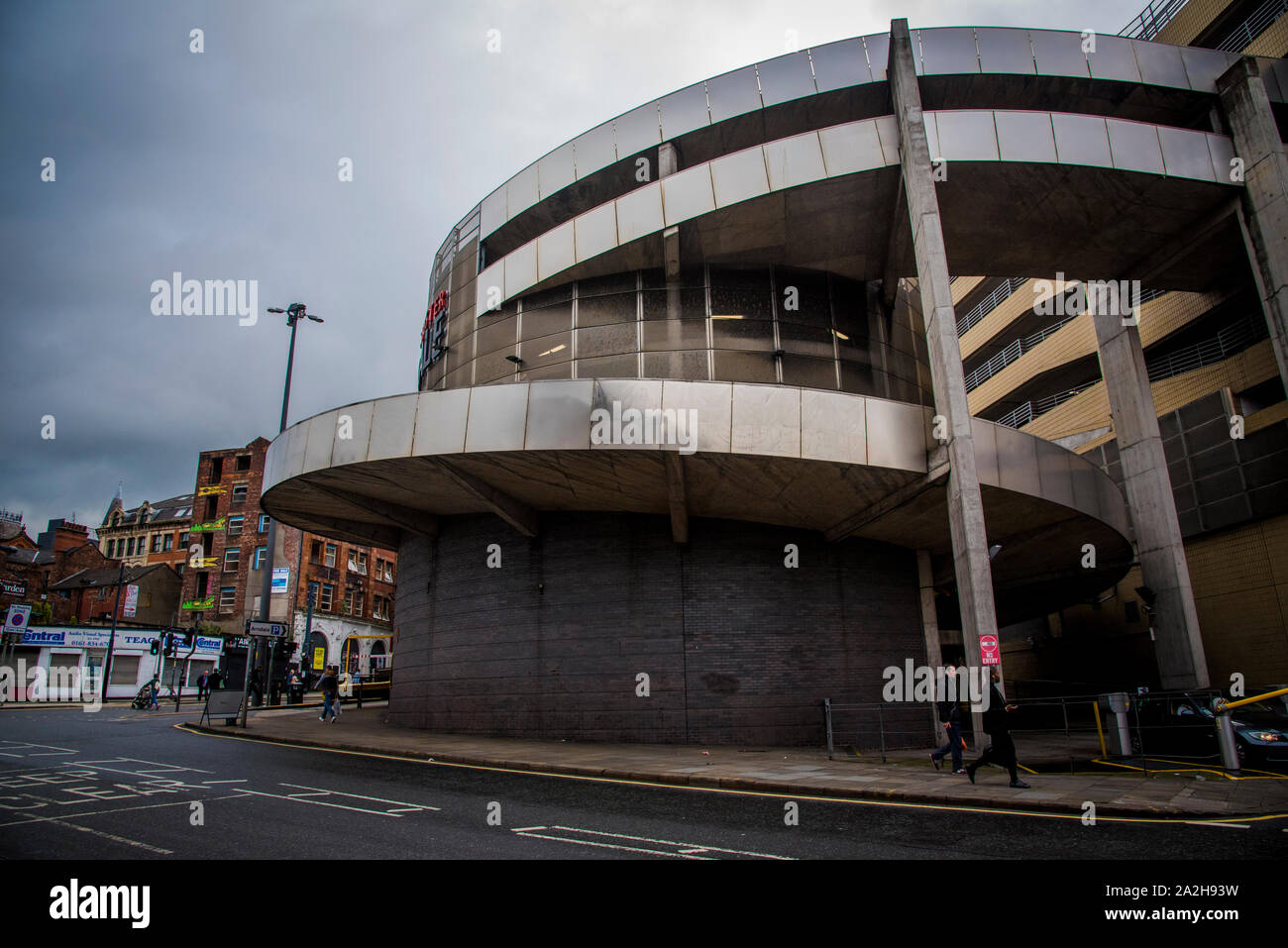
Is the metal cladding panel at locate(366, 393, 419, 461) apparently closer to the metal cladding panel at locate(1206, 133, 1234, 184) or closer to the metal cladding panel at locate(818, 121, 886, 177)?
the metal cladding panel at locate(818, 121, 886, 177)

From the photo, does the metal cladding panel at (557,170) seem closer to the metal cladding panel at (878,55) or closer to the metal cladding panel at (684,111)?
the metal cladding panel at (684,111)

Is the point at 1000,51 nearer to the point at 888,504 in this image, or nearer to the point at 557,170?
the point at 557,170

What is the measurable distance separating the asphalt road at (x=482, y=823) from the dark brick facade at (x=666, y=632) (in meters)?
5.57

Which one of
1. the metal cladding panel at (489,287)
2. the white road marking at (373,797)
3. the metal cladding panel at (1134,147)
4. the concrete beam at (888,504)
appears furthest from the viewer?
the metal cladding panel at (489,287)

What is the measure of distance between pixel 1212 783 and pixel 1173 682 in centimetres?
1303

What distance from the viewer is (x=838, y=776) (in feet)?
36.1

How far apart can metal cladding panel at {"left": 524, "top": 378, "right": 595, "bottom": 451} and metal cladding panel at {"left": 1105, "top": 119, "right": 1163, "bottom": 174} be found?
14329 millimetres

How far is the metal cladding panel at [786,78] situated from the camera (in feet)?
62.1

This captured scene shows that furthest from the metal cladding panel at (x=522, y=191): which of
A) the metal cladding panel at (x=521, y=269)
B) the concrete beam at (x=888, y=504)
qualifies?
the concrete beam at (x=888, y=504)

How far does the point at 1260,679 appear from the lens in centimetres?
2286

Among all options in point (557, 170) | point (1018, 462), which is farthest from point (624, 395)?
point (557, 170)

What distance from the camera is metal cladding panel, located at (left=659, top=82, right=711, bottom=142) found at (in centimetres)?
1944

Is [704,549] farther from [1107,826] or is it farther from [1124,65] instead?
[1124,65]
